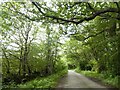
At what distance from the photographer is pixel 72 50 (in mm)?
50000

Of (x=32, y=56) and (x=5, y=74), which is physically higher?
(x=32, y=56)

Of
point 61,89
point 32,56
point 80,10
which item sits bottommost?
point 61,89

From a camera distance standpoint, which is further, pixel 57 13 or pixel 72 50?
pixel 72 50

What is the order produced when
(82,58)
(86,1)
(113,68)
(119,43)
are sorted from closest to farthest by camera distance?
(86,1)
(119,43)
(113,68)
(82,58)

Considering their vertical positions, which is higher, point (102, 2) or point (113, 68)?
point (102, 2)

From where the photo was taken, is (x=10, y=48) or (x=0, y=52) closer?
(x=0, y=52)

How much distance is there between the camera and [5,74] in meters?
27.2

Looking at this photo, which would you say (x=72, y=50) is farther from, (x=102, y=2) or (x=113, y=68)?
(x=102, y=2)

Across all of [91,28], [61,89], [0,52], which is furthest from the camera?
[0,52]

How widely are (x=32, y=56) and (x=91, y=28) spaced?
12184 mm

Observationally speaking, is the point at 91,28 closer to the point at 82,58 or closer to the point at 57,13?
the point at 57,13

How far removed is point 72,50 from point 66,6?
39.1 metres

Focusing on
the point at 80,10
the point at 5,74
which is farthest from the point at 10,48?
the point at 80,10

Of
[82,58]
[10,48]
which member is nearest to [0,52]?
[10,48]
